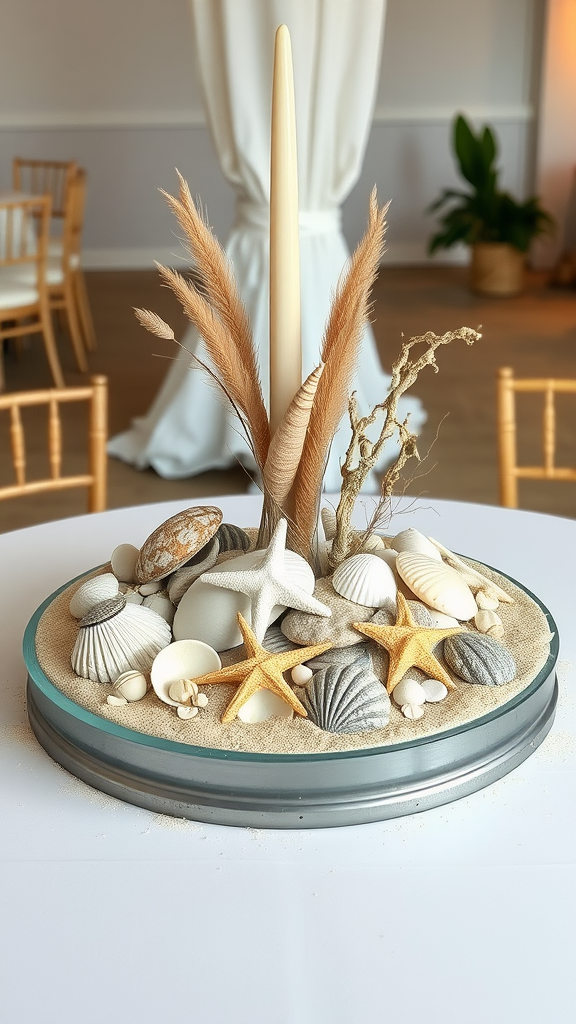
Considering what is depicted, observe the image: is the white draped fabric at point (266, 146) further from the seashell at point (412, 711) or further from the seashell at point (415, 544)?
the seashell at point (412, 711)

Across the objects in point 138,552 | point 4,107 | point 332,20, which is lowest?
point 138,552

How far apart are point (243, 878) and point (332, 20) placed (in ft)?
9.18

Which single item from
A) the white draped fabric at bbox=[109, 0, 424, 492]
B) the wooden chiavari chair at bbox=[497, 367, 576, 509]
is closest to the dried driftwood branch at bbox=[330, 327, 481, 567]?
the wooden chiavari chair at bbox=[497, 367, 576, 509]

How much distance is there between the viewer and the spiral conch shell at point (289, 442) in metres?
0.76

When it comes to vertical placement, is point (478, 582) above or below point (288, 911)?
above

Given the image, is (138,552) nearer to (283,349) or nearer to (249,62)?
(283,349)

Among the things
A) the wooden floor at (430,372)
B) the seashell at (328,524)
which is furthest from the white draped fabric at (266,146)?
the seashell at (328,524)

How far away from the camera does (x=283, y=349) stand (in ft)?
2.72

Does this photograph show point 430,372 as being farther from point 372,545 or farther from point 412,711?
point 412,711

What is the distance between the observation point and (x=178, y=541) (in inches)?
34.6

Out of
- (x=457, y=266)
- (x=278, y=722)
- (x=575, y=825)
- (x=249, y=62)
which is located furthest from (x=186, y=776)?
(x=457, y=266)

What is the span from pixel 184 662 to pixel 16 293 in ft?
12.1

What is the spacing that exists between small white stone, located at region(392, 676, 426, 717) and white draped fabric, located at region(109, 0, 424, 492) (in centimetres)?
→ 200

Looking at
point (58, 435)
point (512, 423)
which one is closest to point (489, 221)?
point (512, 423)
